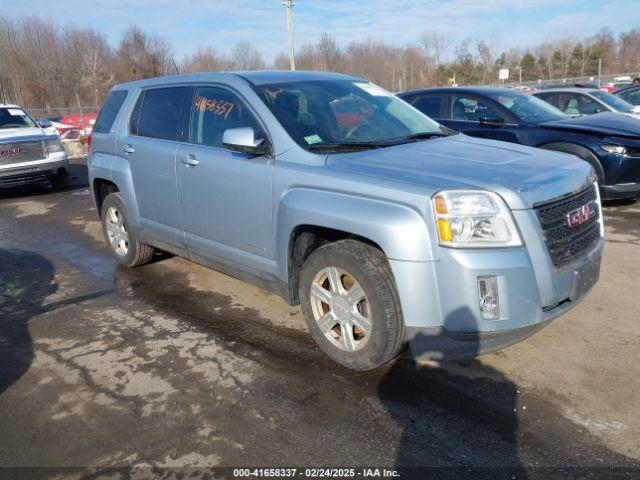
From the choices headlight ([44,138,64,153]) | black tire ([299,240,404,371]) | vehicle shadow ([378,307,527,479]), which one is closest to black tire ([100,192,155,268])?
black tire ([299,240,404,371])

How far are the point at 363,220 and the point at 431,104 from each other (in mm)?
5719

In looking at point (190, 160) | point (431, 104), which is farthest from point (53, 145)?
point (190, 160)

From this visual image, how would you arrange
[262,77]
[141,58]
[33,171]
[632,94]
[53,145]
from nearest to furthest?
1. [262,77]
2. [33,171]
3. [53,145]
4. [632,94]
5. [141,58]

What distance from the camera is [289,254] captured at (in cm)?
368

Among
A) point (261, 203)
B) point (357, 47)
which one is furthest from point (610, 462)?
point (357, 47)

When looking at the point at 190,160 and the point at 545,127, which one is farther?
the point at 545,127

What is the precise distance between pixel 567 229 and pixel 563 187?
247 millimetres

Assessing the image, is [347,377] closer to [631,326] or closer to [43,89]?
[631,326]

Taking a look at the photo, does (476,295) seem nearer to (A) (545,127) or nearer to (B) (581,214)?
(B) (581,214)

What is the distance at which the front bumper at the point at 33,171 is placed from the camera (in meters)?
10.2

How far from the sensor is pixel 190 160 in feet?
14.4

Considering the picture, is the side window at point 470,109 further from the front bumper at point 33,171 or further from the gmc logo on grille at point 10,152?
the gmc logo on grille at point 10,152

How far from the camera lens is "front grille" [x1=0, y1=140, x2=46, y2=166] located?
1013 centimetres

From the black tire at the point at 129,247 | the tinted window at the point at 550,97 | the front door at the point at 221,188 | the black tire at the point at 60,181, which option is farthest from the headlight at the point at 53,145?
the tinted window at the point at 550,97
